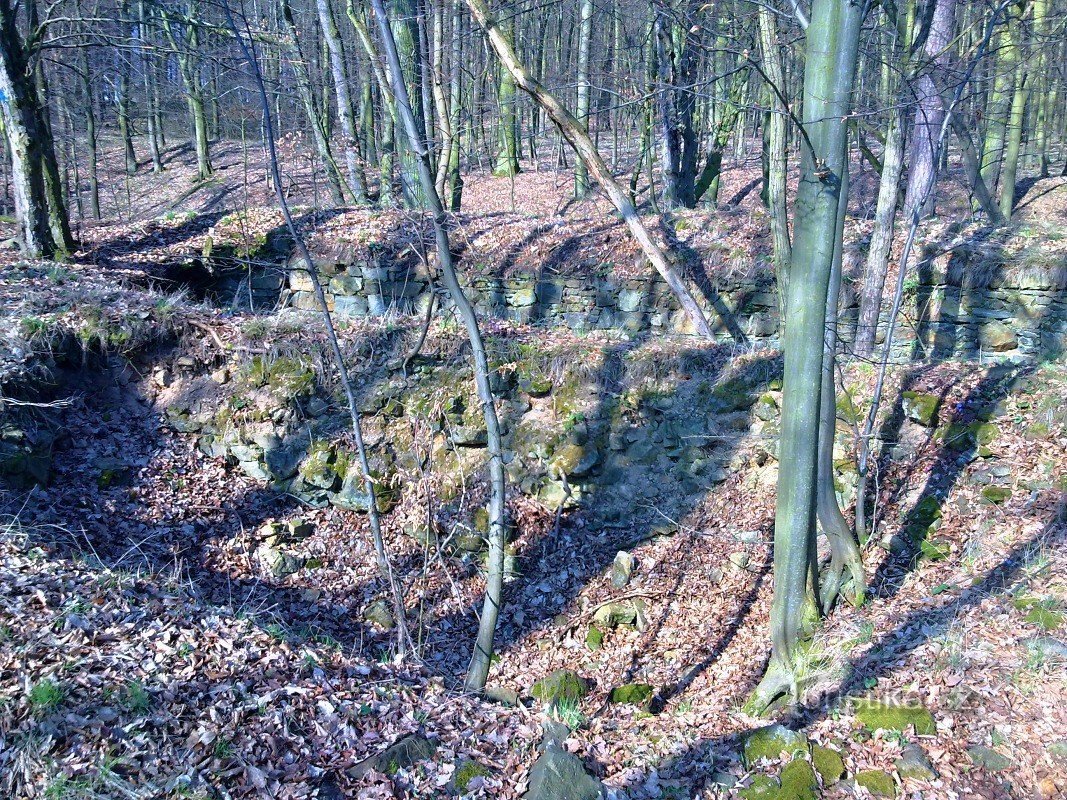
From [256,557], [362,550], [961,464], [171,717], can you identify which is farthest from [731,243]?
[171,717]

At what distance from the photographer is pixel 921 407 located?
728 centimetres

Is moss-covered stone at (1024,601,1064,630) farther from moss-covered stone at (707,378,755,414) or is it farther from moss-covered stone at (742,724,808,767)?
moss-covered stone at (707,378,755,414)

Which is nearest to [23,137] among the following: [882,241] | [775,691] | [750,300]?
[750,300]

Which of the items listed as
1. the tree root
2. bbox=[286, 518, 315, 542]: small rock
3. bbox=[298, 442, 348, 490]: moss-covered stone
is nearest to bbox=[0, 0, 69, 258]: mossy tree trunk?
bbox=[298, 442, 348, 490]: moss-covered stone

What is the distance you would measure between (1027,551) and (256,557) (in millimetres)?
6838

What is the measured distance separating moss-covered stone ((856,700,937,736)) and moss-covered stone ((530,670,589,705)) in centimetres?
219

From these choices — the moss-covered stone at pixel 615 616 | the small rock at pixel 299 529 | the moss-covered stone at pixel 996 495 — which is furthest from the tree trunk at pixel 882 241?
the small rock at pixel 299 529

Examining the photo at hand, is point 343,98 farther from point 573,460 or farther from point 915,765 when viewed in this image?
point 915,765

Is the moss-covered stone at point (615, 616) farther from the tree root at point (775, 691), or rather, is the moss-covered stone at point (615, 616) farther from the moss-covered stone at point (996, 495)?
the moss-covered stone at point (996, 495)

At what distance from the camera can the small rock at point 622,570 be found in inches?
281

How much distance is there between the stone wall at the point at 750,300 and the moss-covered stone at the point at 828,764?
5.61 m

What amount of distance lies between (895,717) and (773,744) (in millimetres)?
729

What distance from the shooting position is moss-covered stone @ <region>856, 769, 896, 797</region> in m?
3.85

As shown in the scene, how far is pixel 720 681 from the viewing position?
19.0ft
